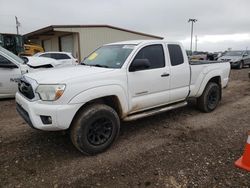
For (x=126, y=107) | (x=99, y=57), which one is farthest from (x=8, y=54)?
(x=126, y=107)

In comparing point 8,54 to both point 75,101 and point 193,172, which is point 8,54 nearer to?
point 75,101

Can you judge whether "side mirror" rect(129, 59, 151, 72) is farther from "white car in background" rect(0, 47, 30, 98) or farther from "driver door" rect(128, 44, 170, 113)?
"white car in background" rect(0, 47, 30, 98)

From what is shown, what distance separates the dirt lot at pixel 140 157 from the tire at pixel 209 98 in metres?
0.57

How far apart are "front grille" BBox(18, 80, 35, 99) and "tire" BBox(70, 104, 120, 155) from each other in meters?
0.79

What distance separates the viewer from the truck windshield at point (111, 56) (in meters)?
4.22

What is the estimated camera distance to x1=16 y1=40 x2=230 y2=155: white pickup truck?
332 centimetres

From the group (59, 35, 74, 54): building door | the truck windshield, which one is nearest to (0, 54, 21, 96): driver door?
the truck windshield

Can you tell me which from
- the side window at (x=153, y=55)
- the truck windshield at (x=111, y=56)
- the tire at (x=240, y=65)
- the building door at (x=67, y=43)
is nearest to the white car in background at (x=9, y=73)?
the truck windshield at (x=111, y=56)

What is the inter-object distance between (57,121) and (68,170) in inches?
28.4

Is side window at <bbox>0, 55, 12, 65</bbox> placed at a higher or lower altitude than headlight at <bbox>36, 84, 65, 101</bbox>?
higher

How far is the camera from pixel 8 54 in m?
7.32

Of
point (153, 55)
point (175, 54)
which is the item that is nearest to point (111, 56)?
point (153, 55)

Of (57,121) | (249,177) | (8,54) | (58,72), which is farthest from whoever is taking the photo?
(8,54)

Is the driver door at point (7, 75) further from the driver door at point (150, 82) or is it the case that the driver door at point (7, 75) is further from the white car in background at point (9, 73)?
the driver door at point (150, 82)
